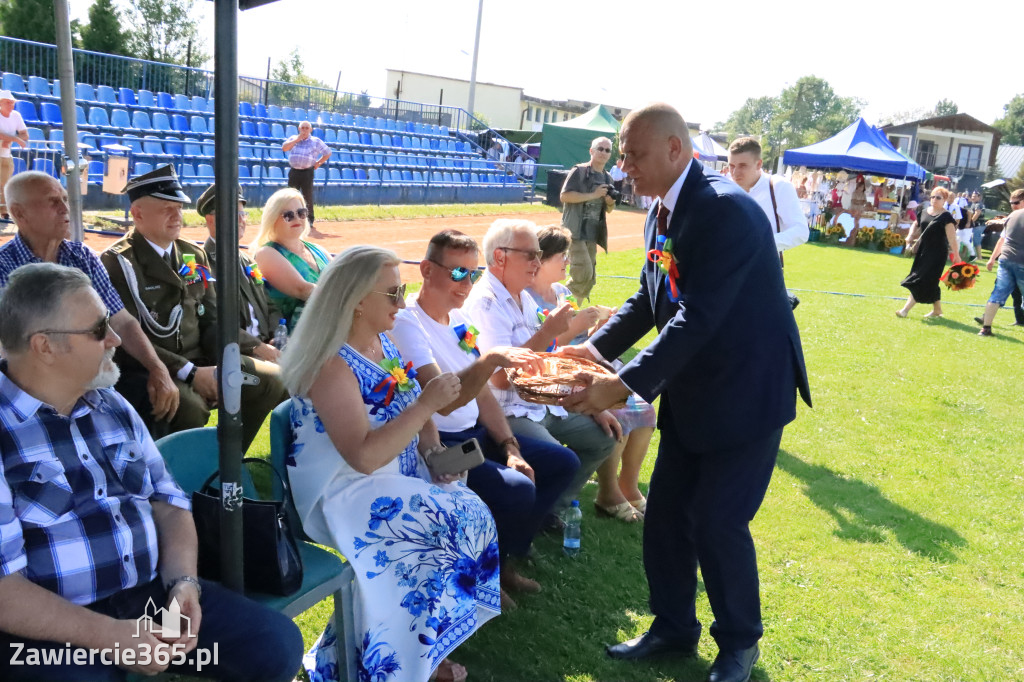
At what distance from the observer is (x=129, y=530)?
90.7 inches

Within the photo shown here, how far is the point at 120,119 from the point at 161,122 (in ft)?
3.74

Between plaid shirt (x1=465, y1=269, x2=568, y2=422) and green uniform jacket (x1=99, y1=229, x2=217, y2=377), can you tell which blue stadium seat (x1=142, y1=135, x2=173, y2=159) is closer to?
green uniform jacket (x1=99, y1=229, x2=217, y2=377)

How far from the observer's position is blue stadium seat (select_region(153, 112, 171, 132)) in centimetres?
1672

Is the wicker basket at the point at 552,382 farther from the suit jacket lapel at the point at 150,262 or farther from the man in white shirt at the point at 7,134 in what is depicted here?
the man in white shirt at the point at 7,134

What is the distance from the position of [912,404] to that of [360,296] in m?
6.93

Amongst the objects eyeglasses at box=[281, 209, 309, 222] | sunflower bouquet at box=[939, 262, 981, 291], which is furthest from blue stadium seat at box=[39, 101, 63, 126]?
sunflower bouquet at box=[939, 262, 981, 291]

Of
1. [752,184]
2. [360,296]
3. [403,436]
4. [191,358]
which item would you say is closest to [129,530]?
[403,436]

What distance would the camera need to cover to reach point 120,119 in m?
15.8

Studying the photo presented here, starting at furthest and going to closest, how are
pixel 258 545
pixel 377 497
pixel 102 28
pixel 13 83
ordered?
pixel 102 28 → pixel 13 83 → pixel 377 497 → pixel 258 545

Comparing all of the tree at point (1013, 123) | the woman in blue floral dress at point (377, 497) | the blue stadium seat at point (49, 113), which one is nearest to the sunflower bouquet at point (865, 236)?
the blue stadium seat at point (49, 113)

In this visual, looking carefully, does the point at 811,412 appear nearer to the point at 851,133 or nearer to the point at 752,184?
the point at 752,184

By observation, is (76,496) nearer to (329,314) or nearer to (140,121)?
Answer: (329,314)

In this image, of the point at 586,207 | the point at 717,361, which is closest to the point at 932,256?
the point at 586,207

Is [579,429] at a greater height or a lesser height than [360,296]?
lesser
